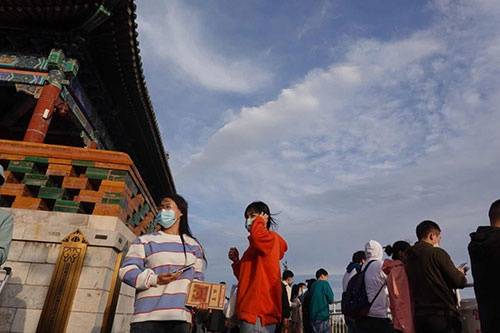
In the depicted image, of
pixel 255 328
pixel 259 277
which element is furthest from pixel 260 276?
pixel 255 328

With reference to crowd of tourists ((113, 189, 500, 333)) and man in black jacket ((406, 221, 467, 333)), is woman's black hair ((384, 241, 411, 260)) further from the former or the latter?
man in black jacket ((406, 221, 467, 333))

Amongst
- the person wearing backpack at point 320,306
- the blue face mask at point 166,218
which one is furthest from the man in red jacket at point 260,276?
the person wearing backpack at point 320,306

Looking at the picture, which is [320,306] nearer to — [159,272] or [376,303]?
[376,303]

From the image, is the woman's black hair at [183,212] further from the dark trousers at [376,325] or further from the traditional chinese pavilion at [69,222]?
the dark trousers at [376,325]

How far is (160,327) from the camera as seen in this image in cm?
232

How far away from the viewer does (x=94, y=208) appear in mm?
3660

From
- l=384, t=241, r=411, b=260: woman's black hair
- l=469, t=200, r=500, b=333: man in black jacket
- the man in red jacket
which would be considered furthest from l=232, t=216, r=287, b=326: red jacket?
l=384, t=241, r=411, b=260: woman's black hair

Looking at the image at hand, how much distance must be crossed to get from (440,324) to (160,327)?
89.4 inches

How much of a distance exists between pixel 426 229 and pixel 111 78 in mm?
7797

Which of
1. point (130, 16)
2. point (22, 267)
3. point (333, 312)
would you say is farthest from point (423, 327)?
point (333, 312)

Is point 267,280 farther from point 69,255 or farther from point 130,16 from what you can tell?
point 130,16

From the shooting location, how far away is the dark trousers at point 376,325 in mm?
→ 3770

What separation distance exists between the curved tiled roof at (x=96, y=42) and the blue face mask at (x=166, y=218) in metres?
5.23

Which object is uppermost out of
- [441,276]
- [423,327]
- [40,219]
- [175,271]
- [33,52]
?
[33,52]
